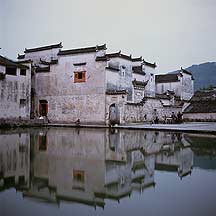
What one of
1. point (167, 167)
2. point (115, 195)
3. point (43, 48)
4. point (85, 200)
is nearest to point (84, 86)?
point (43, 48)

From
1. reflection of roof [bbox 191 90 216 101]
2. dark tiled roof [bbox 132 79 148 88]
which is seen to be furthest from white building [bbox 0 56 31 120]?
reflection of roof [bbox 191 90 216 101]

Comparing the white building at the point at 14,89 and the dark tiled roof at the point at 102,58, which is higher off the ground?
the dark tiled roof at the point at 102,58

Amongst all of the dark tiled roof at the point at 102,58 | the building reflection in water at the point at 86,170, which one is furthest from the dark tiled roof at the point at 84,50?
the building reflection in water at the point at 86,170

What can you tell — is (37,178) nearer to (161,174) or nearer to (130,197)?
(130,197)

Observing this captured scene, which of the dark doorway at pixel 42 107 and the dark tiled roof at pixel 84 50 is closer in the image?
the dark tiled roof at pixel 84 50

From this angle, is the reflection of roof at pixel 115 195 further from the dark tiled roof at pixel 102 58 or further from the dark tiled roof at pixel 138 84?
the dark tiled roof at pixel 138 84

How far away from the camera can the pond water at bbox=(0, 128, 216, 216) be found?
284 cm

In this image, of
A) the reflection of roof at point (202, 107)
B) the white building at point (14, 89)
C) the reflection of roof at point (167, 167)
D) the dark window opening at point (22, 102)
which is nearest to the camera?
the reflection of roof at point (167, 167)

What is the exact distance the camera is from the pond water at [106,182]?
2836mm

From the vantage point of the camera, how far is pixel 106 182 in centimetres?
376

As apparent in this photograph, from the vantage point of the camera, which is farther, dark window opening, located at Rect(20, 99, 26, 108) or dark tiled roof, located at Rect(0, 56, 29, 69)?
dark window opening, located at Rect(20, 99, 26, 108)

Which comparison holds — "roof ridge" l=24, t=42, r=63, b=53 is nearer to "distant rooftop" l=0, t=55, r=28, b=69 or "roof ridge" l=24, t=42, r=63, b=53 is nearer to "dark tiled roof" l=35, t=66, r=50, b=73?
"dark tiled roof" l=35, t=66, r=50, b=73

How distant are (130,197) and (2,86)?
12.4 meters

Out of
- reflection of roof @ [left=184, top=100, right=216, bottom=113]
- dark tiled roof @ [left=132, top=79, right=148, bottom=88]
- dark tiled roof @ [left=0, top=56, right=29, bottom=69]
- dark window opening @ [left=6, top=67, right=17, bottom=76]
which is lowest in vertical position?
reflection of roof @ [left=184, top=100, right=216, bottom=113]
